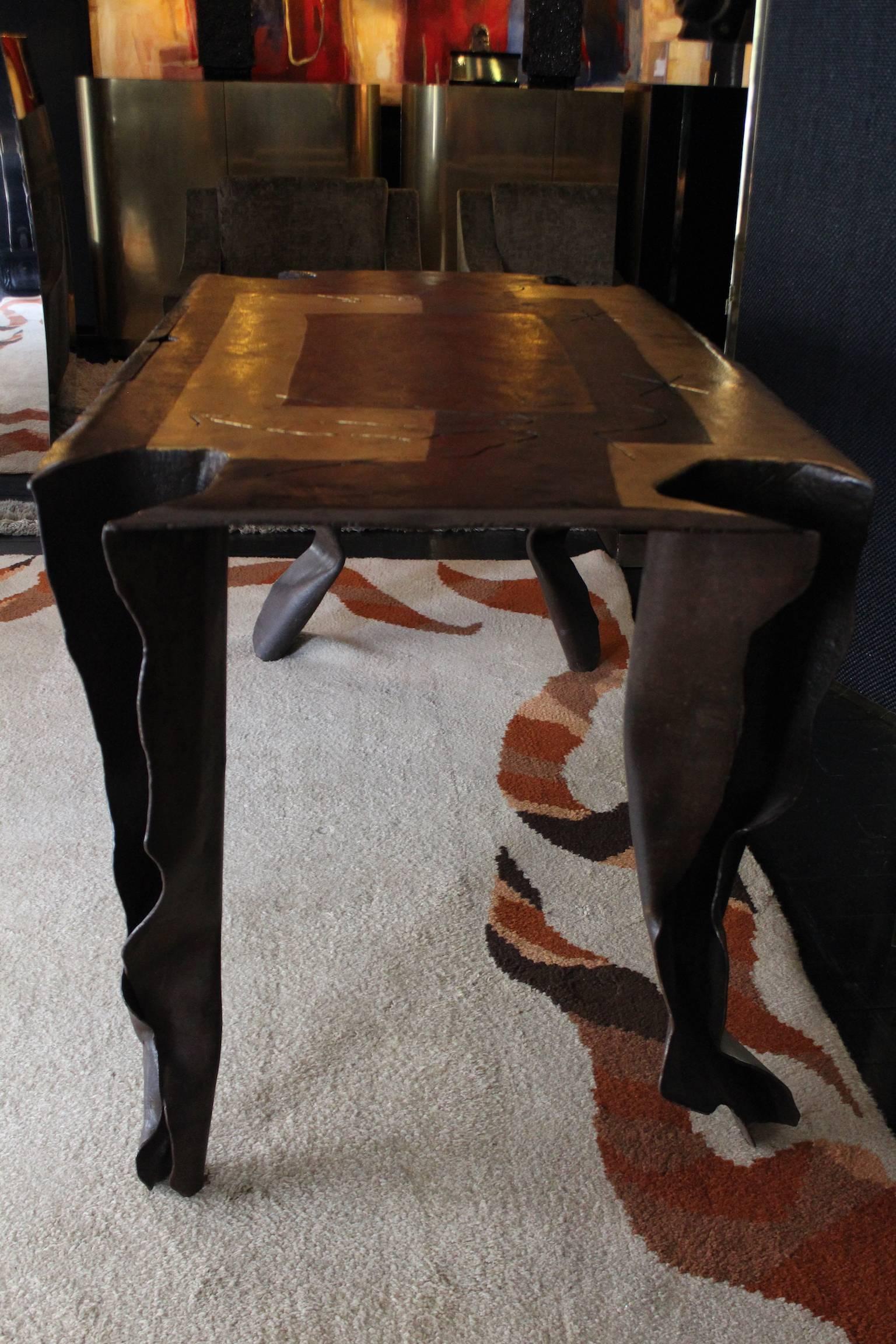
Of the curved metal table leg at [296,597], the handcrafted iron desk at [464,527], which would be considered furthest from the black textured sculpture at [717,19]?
the handcrafted iron desk at [464,527]

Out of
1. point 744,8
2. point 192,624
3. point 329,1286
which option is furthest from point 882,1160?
point 744,8

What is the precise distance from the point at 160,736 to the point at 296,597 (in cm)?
118

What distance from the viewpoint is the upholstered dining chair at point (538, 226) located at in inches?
126

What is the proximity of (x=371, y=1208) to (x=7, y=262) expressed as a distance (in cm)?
295

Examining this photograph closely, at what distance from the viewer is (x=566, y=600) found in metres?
2.13

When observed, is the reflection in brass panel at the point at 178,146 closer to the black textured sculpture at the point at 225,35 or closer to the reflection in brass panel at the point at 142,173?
the reflection in brass panel at the point at 142,173

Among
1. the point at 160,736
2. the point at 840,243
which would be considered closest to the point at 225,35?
the point at 840,243

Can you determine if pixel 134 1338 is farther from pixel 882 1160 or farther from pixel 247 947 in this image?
pixel 882 1160

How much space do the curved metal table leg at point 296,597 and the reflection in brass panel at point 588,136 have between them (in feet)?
10.3

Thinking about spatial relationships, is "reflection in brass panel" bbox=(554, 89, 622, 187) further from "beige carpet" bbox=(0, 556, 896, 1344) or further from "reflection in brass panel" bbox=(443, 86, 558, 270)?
"beige carpet" bbox=(0, 556, 896, 1344)

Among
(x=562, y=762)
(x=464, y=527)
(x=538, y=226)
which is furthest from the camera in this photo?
(x=538, y=226)

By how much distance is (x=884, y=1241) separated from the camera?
109 cm

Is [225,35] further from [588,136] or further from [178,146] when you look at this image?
[588,136]

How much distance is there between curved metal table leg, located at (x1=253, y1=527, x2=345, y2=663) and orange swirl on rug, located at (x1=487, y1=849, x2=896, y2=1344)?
0.97 metres
